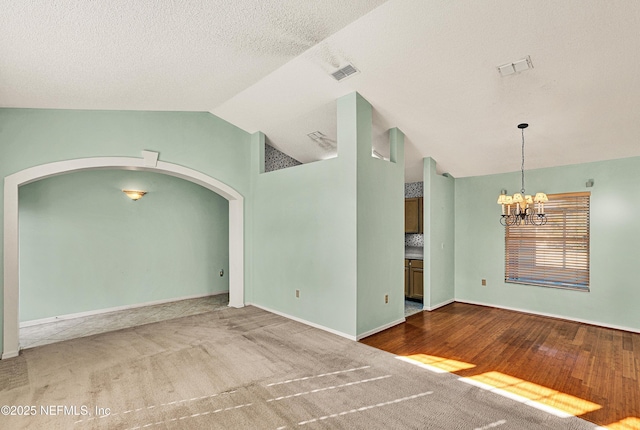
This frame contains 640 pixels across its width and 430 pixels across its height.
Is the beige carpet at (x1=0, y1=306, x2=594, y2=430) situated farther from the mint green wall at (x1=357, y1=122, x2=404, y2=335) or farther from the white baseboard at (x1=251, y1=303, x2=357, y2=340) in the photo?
the mint green wall at (x1=357, y1=122, x2=404, y2=335)

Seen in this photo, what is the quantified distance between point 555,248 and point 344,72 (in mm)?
4635

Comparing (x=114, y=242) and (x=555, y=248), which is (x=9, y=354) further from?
(x=555, y=248)

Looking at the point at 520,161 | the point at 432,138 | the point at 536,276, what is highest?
the point at 432,138

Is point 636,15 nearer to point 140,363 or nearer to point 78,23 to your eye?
point 78,23

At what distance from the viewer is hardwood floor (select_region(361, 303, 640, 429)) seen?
268cm

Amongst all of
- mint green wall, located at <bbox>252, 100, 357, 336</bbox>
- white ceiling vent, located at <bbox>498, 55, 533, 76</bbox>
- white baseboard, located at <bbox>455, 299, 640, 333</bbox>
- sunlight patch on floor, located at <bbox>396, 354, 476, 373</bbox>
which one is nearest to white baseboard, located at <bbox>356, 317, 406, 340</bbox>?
mint green wall, located at <bbox>252, 100, 357, 336</bbox>

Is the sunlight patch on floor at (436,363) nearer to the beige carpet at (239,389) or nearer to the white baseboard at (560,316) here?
the beige carpet at (239,389)

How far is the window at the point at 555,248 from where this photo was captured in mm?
4918

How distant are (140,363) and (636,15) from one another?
5668mm

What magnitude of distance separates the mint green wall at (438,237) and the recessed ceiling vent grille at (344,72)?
2.64 metres

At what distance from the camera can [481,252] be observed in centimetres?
601

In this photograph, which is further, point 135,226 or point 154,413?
point 135,226

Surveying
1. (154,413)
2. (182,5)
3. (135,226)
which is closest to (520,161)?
(182,5)

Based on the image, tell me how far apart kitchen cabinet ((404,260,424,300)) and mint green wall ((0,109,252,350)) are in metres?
3.20
